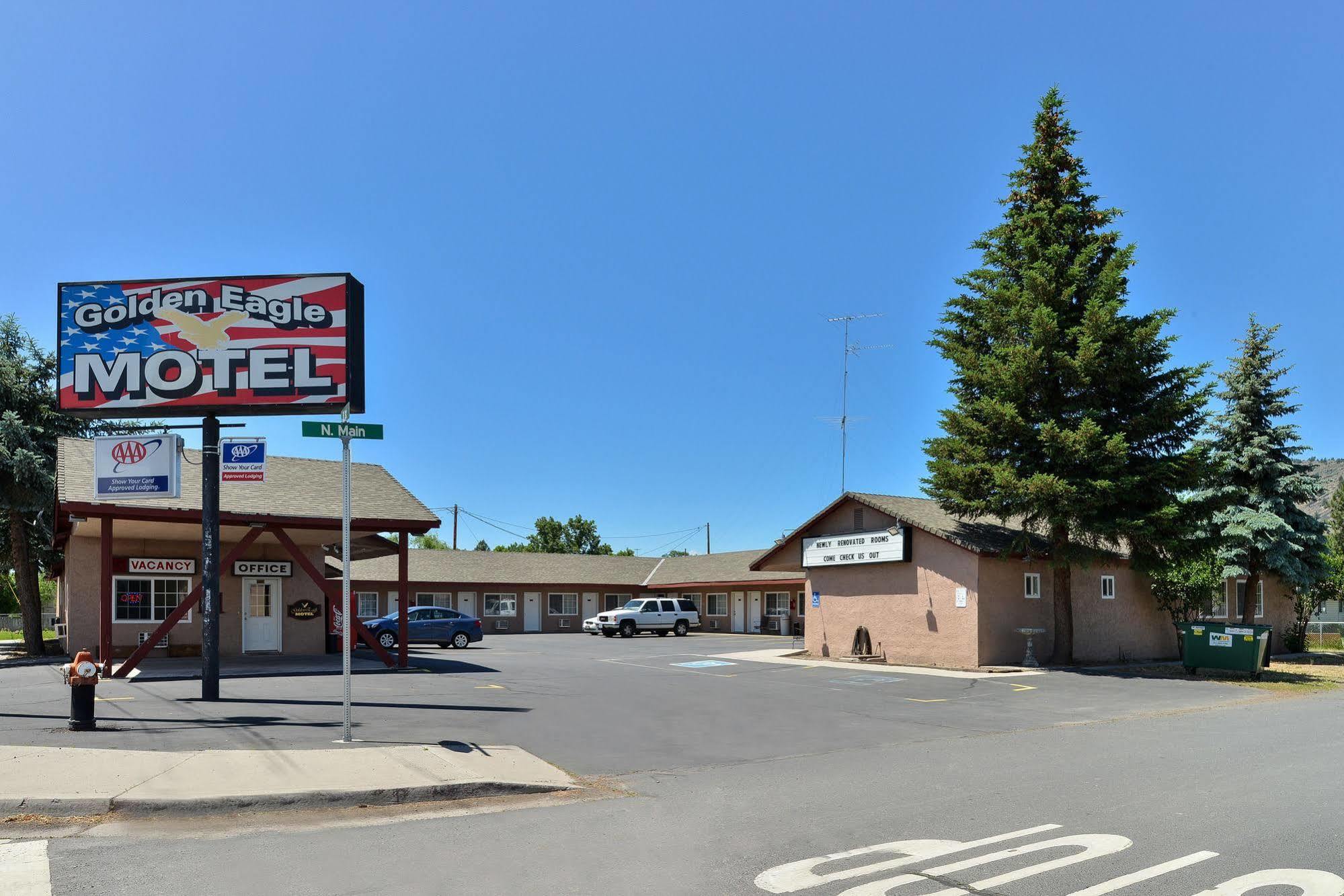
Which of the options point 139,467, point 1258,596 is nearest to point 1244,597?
point 1258,596

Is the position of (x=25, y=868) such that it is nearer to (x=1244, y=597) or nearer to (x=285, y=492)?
(x=285, y=492)

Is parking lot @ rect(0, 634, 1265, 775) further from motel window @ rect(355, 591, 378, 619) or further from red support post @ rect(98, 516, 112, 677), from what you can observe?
motel window @ rect(355, 591, 378, 619)

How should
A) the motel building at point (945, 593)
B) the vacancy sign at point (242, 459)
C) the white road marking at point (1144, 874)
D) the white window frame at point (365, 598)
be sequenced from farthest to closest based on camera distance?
1. the white window frame at point (365, 598)
2. the motel building at point (945, 593)
3. the vacancy sign at point (242, 459)
4. the white road marking at point (1144, 874)

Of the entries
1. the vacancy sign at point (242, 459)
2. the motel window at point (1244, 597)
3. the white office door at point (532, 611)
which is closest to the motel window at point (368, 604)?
the white office door at point (532, 611)

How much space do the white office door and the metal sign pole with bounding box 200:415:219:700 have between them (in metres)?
36.3

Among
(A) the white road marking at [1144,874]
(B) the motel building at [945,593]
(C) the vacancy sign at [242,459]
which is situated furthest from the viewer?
(B) the motel building at [945,593]

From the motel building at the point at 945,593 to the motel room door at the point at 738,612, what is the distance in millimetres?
19940

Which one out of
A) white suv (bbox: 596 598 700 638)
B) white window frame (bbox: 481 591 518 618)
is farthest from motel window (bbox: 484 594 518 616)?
white suv (bbox: 596 598 700 638)

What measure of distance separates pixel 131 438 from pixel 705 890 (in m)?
15.0

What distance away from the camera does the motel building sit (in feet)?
87.8

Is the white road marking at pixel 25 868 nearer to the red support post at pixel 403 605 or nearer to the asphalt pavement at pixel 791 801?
the asphalt pavement at pixel 791 801

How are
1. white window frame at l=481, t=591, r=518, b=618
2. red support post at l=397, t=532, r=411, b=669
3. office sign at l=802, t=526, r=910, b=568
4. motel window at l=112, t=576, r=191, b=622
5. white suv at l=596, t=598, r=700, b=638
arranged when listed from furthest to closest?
1. white window frame at l=481, t=591, r=518, b=618
2. white suv at l=596, t=598, r=700, b=638
3. office sign at l=802, t=526, r=910, b=568
4. motel window at l=112, t=576, r=191, b=622
5. red support post at l=397, t=532, r=411, b=669

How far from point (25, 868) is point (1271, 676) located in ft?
88.5

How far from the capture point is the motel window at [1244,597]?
36.8 meters
